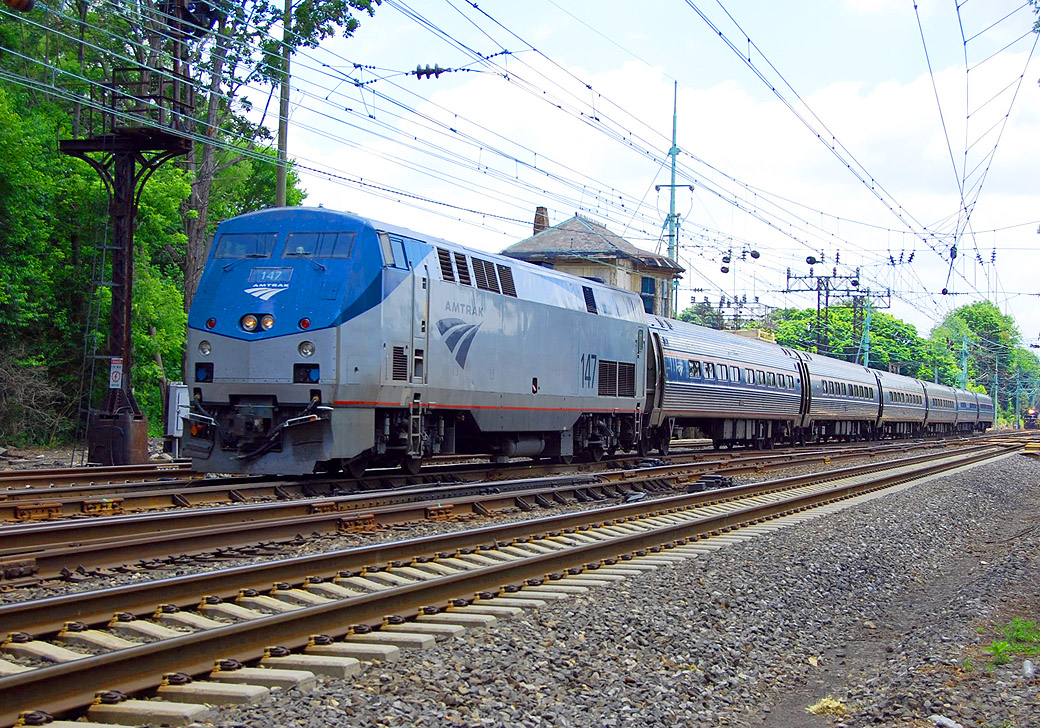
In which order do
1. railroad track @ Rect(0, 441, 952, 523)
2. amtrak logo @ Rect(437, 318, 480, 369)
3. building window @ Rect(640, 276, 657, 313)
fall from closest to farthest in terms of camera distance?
railroad track @ Rect(0, 441, 952, 523) < amtrak logo @ Rect(437, 318, 480, 369) < building window @ Rect(640, 276, 657, 313)

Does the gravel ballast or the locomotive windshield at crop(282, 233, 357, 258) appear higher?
the locomotive windshield at crop(282, 233, 357, 258)

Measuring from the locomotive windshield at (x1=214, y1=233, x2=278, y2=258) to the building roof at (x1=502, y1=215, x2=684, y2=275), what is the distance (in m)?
39.9

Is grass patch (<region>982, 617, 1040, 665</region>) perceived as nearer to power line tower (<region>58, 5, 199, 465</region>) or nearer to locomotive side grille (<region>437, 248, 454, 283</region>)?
locomotive side grille (<region>437, 248, 454, 283</region>)

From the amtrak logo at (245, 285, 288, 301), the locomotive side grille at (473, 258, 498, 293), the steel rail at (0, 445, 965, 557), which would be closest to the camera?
the steel rail at (0, 445, 965, 557)

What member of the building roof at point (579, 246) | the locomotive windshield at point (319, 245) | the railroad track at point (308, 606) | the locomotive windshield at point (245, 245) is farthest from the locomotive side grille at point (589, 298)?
the building roof at point (579, 246)

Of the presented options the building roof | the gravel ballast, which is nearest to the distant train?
the gravel ballast

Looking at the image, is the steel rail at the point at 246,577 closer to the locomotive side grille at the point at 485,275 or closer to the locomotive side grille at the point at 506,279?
the locomotive side grille at the point at 485,275

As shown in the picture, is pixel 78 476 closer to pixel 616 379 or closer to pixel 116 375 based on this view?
pixel 116 375

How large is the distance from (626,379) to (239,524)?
13118mm

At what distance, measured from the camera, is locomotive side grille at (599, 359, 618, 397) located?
20875mm

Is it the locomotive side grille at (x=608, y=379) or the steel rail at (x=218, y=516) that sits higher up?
the locomotive side grille at (x=608, y=379)

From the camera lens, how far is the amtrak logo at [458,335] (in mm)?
15336

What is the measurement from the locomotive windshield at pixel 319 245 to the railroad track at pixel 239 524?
336 centimetres

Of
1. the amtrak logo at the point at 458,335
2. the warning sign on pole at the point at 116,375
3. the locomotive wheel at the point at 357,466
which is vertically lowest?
the locomotive wheel at the point at 357,466
